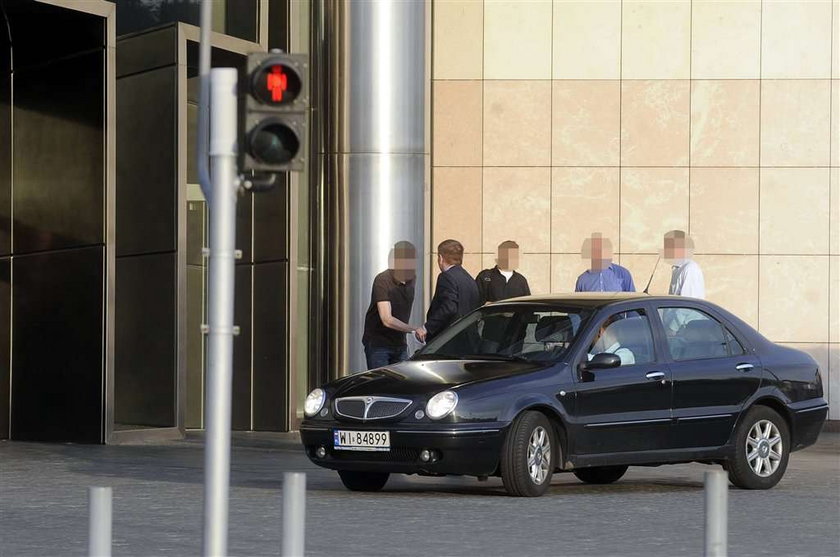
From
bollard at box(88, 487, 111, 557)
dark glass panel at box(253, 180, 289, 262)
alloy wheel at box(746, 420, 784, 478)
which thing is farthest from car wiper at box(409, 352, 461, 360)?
dark glass panel at box(253, 180, 289, 262)

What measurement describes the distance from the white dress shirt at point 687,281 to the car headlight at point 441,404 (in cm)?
427

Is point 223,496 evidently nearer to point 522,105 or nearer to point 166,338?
point 166,338

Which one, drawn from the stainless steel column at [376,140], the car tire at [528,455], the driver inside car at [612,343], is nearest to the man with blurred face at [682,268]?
the driver inside car at [612,343]

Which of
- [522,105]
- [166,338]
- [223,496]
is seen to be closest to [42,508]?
[223,496]

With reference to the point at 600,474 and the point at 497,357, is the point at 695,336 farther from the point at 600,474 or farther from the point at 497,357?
the point at 497,357

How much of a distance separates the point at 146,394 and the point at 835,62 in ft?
32.4

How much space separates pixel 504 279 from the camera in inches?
632

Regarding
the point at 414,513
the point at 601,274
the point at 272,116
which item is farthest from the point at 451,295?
the point at 272,116

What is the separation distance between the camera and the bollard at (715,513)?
6.85 metres

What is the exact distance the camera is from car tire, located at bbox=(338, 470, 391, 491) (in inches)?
496

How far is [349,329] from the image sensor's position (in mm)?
20953

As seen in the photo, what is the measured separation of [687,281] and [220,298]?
8.98 metres

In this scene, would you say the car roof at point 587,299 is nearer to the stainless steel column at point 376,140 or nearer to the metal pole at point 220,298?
the metal pole at point 220,298

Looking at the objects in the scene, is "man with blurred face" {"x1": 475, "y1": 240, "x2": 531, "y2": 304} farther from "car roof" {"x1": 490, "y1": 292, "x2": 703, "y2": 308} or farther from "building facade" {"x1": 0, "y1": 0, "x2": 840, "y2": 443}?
"building facade" {"x1": 0, "y1": 0, "x2": 840, "y2": 443}
